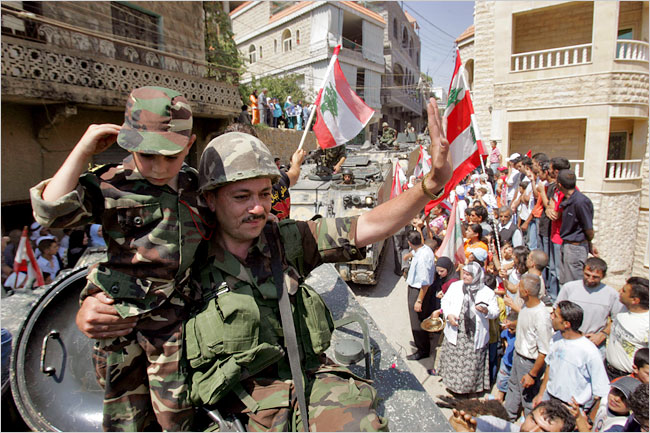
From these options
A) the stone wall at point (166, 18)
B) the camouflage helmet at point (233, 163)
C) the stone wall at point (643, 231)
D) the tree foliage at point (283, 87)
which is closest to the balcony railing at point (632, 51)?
the stone wall at point (643, 231)

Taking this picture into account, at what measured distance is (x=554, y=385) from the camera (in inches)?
138

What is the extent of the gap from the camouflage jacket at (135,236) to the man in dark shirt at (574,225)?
599cm

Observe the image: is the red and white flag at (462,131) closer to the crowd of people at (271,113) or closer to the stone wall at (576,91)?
the crowd of people at (271,113)

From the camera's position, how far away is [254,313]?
1624mm

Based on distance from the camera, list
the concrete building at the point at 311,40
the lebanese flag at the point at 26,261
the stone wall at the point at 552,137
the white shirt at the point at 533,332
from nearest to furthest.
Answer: the white shirt at the point at 533,332 → the lebanese flag at the point at 26,261 → the stone wall at the point at 552,137 → the concrete building at the point at 311,40

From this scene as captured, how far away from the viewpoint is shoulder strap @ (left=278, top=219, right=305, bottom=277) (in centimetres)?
182

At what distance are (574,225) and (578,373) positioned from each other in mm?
3213

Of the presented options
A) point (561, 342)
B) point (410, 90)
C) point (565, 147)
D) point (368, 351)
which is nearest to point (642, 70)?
point (565, 147)

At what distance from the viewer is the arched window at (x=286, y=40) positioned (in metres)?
28.8

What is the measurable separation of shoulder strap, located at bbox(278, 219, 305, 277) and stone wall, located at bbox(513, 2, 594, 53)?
17480 mm

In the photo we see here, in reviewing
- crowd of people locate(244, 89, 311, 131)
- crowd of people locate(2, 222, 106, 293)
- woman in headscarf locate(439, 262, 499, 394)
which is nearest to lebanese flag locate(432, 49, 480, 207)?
woman in headscarf locate(439, 262, 499, 394)

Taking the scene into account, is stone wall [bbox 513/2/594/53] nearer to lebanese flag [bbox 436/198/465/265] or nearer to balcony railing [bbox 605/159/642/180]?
balcony railing [bbox 605/159/642/180]

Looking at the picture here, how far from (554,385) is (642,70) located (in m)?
15.4

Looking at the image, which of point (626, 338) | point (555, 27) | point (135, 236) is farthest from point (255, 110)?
point (135, 236)
